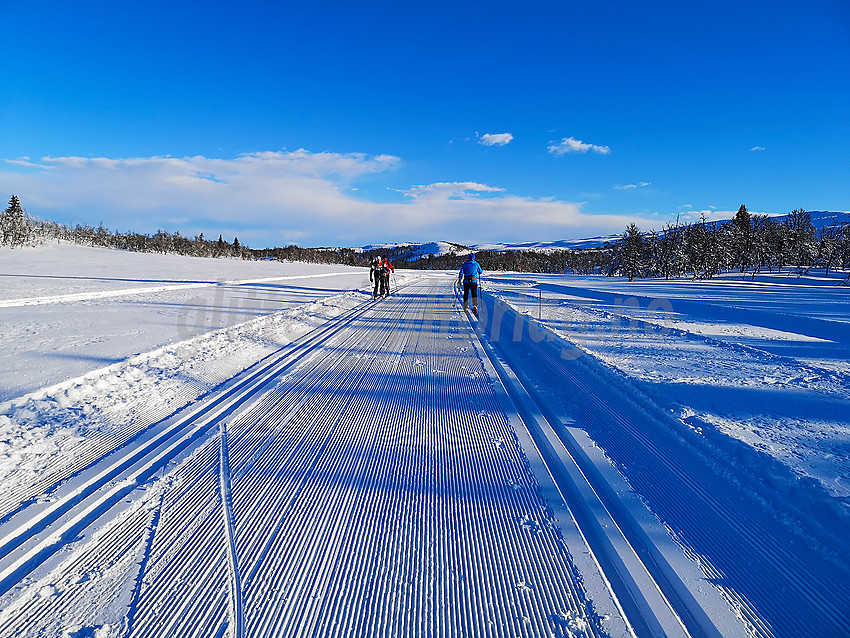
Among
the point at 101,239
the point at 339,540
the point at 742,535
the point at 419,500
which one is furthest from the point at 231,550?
the point at 101,239

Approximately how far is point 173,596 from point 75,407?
11.5ft

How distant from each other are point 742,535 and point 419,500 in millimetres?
1996

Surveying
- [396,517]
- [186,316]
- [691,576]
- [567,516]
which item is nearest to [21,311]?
[186,316]

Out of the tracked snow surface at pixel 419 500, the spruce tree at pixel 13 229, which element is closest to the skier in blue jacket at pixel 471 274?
the tracked snow surface at pixel 419 500

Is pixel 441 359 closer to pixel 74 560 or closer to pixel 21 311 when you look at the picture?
pixel 74 560

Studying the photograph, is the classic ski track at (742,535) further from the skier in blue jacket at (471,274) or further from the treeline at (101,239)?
the treeline at (101,239)

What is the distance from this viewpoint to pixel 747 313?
16516mm

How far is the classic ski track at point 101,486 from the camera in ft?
7.91

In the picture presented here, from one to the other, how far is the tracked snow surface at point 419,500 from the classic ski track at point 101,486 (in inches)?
0.7

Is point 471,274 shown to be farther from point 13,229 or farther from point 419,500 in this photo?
point 13,229

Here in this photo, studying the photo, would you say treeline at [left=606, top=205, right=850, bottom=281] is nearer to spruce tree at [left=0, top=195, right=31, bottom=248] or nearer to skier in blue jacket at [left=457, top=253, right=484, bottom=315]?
skier in blue jacket at [left=457, top=253, right=484, bottom=315]

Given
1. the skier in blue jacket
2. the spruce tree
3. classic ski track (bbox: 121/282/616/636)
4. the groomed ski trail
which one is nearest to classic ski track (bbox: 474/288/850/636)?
the groomed ski trail

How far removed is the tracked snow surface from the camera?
6.75 ft

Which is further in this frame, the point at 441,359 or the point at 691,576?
the point at 441,359
